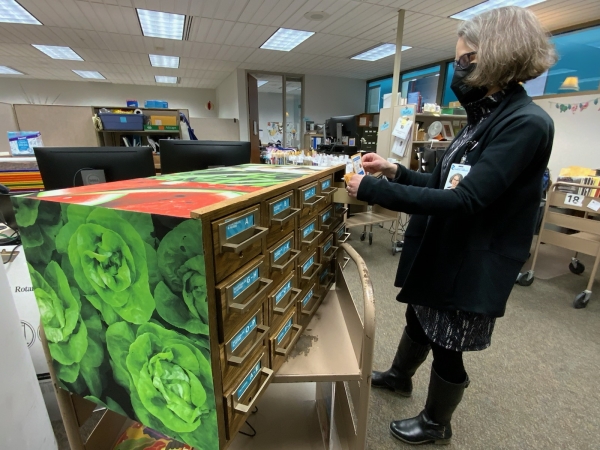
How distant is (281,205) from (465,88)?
0.64 meters

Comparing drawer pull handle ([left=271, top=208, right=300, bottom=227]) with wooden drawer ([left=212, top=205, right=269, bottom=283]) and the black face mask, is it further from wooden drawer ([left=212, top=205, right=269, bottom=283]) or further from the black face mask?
the black face mask

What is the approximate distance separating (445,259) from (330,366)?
44 centimetres

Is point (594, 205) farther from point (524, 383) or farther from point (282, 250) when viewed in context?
point (282, 250)

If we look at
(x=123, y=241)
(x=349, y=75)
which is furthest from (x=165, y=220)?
(x=349, y=75)

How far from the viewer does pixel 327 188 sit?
3.19ft

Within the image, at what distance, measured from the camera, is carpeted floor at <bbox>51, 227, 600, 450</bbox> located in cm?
126

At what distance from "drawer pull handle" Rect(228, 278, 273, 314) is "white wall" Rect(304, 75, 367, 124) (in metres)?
7.92

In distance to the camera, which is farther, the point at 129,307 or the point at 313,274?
the point at 313,274

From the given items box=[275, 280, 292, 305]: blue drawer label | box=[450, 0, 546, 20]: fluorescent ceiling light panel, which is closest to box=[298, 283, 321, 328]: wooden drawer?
box=[275, 280, 292, 305]: blue drawer label

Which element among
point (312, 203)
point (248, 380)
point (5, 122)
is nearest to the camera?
point (248, 380)

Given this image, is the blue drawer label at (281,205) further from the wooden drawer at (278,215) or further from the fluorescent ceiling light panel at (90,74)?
the fluorescent ceiling light panel at (90,74)

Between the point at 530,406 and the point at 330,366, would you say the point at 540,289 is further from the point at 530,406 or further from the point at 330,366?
the point at 330,366

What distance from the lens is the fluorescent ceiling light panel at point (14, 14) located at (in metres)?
3.52

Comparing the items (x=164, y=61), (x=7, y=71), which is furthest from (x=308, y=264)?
(x=7, y=71)
